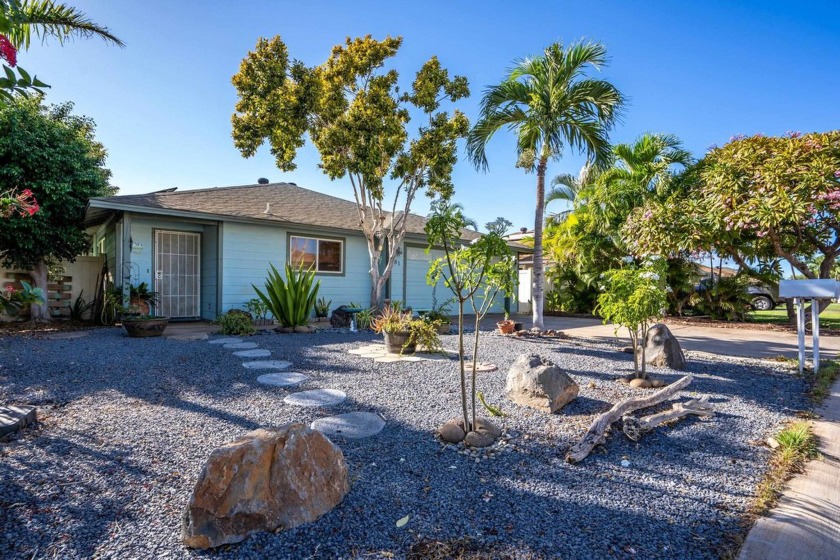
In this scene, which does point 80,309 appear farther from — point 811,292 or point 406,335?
point 811,292

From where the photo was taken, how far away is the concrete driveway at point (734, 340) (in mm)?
6824

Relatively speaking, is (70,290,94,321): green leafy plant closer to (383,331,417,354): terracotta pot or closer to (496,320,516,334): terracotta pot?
(383,331,417,354): terracotta pot

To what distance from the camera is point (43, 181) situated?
315 inches

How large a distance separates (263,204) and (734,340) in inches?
426

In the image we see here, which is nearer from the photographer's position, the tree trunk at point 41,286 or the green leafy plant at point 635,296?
the green leafy plant at point 635,296

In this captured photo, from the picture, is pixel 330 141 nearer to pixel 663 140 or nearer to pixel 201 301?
pixel 201 301

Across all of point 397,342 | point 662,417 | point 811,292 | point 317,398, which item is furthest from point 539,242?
point 317,398

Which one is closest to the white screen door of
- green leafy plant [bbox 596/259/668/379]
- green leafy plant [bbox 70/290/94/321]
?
green leafy plant [bbox 70/290/94/321]

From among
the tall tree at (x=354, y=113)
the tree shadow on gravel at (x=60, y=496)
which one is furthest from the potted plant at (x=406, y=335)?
the tall tree at (x=354, y=113)

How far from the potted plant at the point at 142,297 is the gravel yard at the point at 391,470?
3.73m

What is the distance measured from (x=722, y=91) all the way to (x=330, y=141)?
8346mm

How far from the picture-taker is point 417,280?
12.5 meters

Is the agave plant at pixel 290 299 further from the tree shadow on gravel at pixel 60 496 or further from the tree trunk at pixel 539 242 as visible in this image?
the tree shadow on gravel at pixel 60 496

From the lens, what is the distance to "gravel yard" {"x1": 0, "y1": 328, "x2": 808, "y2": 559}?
5.89ft
